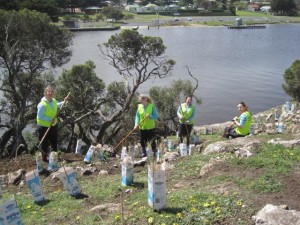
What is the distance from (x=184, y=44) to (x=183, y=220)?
65367 mm

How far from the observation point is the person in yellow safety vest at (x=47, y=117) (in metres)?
9.89

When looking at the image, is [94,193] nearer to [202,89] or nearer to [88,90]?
[88,90]

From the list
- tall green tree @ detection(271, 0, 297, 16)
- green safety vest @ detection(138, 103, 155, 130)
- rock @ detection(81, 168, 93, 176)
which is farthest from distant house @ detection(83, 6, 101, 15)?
rock @ detection(81, 168, 93, 176)

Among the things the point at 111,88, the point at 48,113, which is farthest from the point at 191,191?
the point at 111,88

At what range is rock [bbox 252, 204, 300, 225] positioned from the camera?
4.97 metres

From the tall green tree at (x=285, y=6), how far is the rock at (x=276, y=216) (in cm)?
14993

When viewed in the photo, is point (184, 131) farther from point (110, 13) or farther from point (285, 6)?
point (285, 6)

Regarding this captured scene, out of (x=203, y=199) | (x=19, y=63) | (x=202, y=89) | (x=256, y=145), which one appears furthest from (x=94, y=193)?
(x=202, y=89)

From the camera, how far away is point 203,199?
19.8 ft

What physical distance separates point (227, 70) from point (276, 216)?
1743 inches

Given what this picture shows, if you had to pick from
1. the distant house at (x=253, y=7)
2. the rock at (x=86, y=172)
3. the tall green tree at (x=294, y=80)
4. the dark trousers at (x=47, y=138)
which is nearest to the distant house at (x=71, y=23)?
the tall green tree at (x=294, y=80)

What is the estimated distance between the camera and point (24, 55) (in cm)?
2025

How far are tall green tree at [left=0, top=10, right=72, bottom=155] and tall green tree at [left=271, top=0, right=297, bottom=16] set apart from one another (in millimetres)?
136551

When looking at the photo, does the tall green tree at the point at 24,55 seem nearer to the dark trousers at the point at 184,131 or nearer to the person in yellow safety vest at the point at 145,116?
the dark trousers at the point at 184,131
